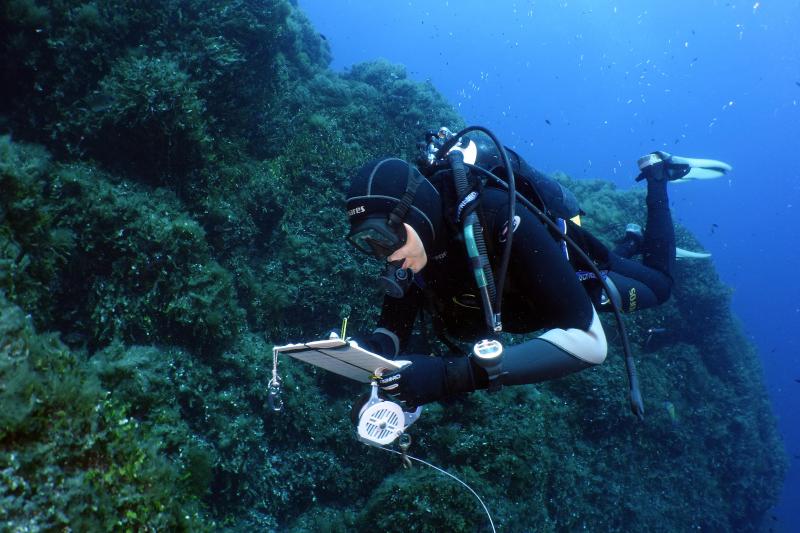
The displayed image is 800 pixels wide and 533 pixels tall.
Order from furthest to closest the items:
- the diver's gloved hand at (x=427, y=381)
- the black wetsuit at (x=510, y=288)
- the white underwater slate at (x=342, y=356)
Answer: the black wetsuit at (x=510, y=288)
the diver's gloved hand at (x=427, y=381)
the white underwater slate at (x=342, y=356)

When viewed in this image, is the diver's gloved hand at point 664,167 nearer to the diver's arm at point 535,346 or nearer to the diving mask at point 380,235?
the diver's arm at point 535,346

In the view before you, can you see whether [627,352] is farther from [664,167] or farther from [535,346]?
[664,167]

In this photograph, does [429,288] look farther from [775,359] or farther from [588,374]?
[775,359]

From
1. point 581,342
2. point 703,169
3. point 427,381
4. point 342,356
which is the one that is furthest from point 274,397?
point 703,169

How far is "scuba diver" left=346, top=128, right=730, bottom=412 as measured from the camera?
266 centimetres

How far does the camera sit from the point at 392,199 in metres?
2.96

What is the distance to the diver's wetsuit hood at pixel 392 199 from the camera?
9.75 feet

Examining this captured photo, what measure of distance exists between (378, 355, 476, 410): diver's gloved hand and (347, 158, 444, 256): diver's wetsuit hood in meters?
0.88

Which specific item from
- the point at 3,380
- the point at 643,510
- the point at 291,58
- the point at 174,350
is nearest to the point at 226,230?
the point at 174,350

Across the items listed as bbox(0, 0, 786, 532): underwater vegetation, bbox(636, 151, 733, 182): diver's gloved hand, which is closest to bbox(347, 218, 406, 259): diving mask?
bbox(0, 0, 786, 532): underwater vegetation

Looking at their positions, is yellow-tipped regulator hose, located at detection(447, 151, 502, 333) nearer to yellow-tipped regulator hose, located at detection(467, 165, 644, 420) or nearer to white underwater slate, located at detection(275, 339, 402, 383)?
yellow-tipped regulator hose, located at detection(467, 165, 644, 420)

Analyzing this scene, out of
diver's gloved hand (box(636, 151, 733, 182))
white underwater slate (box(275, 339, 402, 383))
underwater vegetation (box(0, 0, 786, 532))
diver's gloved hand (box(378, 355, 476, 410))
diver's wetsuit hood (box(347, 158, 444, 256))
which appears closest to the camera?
underwater vegetation (box(0, 0, 786, 532))

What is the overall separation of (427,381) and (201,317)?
394 cm

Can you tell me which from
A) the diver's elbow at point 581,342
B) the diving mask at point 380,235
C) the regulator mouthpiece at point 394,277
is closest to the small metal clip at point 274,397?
the regulator mouthpiece at point 394,277
